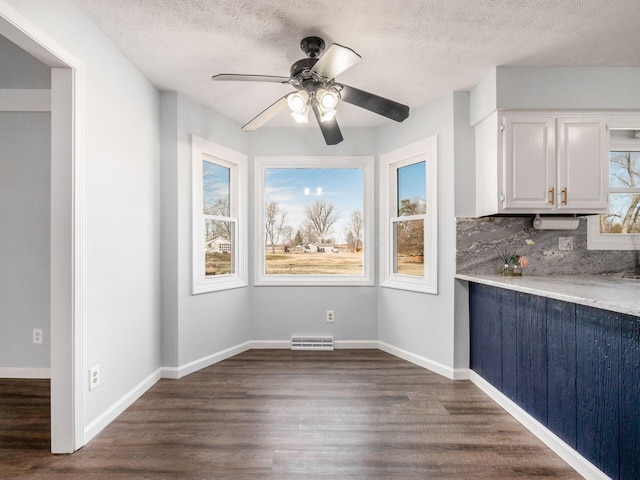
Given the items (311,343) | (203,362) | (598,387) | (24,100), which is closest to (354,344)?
(311,343)

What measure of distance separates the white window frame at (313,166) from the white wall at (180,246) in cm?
70

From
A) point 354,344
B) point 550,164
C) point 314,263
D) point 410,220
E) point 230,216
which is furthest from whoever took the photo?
point 314,263

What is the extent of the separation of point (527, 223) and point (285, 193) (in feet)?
8.19

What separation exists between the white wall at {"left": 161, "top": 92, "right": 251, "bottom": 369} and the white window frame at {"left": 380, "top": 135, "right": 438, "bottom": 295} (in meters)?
1.90

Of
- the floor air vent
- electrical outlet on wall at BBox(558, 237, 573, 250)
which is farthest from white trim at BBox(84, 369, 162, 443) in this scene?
electrical outlet on wall at BBox(558, 237, 573, 250)

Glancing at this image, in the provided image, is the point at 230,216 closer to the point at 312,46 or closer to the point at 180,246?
the point at 180,246

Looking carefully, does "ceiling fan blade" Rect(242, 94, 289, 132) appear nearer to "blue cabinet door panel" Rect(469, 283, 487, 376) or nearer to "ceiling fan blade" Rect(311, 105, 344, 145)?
"ceiling fan blade" Rect(311, 105, 344, 145)

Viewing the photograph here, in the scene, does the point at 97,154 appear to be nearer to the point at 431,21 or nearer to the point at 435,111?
the point at 431,21

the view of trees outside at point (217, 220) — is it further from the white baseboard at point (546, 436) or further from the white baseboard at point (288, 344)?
the white baseboard at point (546, 436)

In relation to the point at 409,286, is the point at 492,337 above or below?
below

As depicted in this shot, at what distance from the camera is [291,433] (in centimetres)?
216

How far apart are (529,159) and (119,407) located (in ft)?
11.7

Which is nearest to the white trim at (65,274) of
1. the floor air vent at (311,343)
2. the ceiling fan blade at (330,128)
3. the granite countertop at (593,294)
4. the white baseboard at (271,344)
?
the ceiling fan blade at (330,128)

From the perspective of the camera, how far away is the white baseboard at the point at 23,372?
2.99 metres
